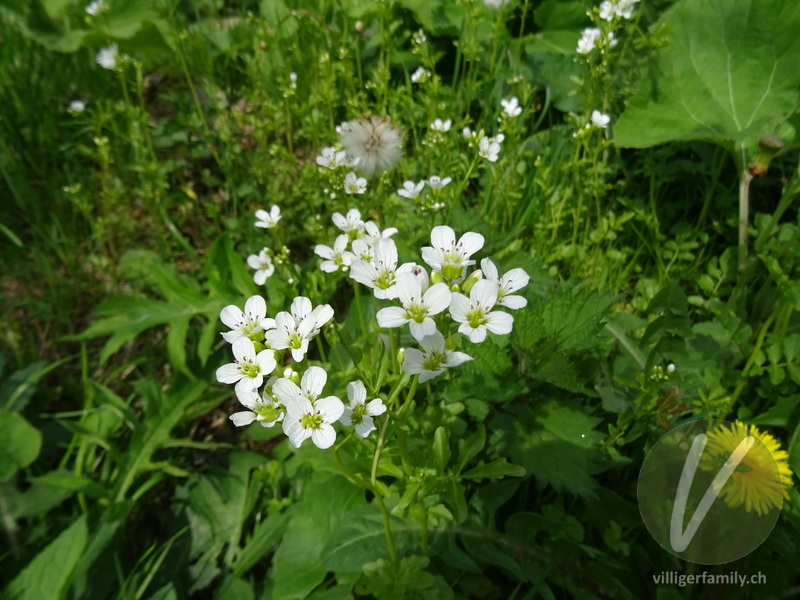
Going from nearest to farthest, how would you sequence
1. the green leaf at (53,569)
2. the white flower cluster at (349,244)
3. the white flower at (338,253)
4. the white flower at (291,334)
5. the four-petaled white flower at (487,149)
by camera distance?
1. the white flower at (291,334)
2. the white flower cluster at (349,244)
3. the white flower at (338,253)
4. the green leaf at (53,569)
5. the four-petaled white flower at (487,149)

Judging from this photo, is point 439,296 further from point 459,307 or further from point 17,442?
point 17,442

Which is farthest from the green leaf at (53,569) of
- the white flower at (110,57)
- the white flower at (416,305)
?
the white flower at (110,57)

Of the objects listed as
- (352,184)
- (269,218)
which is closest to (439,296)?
(352,184)

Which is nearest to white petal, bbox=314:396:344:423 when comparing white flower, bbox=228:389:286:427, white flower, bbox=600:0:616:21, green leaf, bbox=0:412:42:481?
white flower, bbox=228:389:286:427

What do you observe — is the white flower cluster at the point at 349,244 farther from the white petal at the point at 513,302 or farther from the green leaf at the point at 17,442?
the green leaf at the point at 17,442

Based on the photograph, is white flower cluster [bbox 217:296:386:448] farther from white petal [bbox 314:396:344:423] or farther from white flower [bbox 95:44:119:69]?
white flower [bbox 95:44:119:69]

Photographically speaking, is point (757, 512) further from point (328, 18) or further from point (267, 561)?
point (328, 18)
